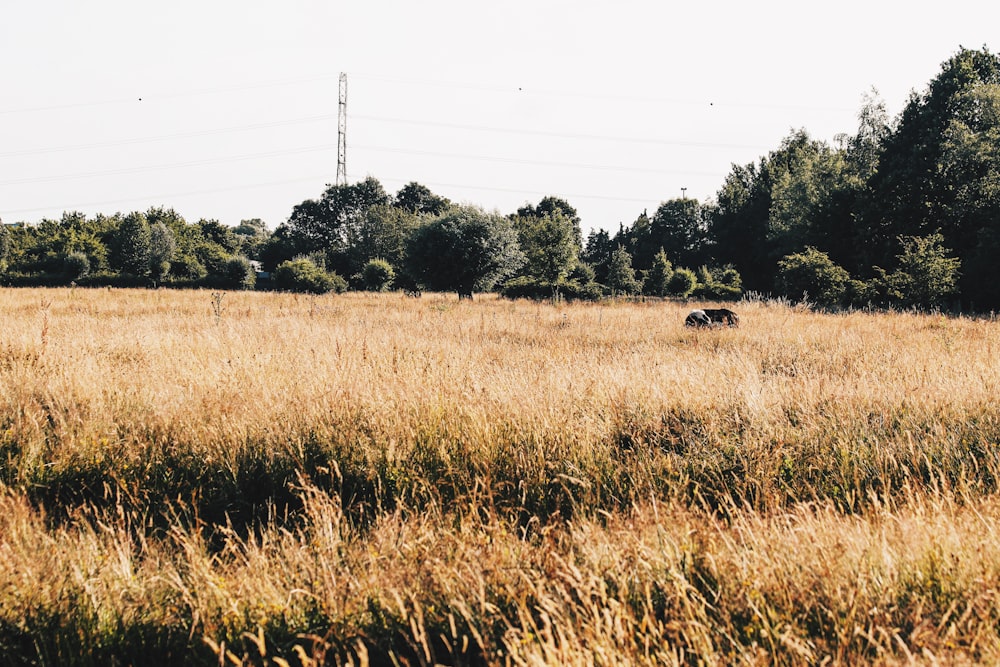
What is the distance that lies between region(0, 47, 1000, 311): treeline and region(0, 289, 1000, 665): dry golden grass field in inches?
716

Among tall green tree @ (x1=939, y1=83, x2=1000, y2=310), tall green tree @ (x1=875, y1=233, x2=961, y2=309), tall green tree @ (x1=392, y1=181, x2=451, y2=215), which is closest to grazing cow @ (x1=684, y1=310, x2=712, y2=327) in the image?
tall green tree @ (x1=875, y1=233, x2=961, y2=309)

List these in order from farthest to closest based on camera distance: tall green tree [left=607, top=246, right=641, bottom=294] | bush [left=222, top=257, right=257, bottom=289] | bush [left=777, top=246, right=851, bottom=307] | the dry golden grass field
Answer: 1. bush [left=222, top=257, right=257, bottom=289]
2. tall green tree [left=607, top=246, right=641, bottom=294]
3. bush [left=777, top=246, right=851, bottom=307]
4. the dry golden grass field

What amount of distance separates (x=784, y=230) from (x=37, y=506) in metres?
48.3

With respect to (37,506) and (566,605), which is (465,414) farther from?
(37,506)

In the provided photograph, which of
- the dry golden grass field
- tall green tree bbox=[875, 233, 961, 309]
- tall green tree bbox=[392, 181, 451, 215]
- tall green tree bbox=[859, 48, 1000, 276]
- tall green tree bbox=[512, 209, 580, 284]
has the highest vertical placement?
tall green tree bbox=[392, 181, 451, 215]

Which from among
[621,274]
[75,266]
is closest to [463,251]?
[621,274]

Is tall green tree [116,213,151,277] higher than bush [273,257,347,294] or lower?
higher

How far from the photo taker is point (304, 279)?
38.2 meters

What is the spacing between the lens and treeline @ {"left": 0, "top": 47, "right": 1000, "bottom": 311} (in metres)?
26.0

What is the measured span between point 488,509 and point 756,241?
188 ft

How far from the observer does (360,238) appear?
64062mm

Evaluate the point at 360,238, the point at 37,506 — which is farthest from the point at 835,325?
the point at 360,238

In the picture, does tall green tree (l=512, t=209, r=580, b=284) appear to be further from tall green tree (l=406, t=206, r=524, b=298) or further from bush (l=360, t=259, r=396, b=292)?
bush (l=360, t=259, r=396, b=292)

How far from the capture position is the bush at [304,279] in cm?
3809
